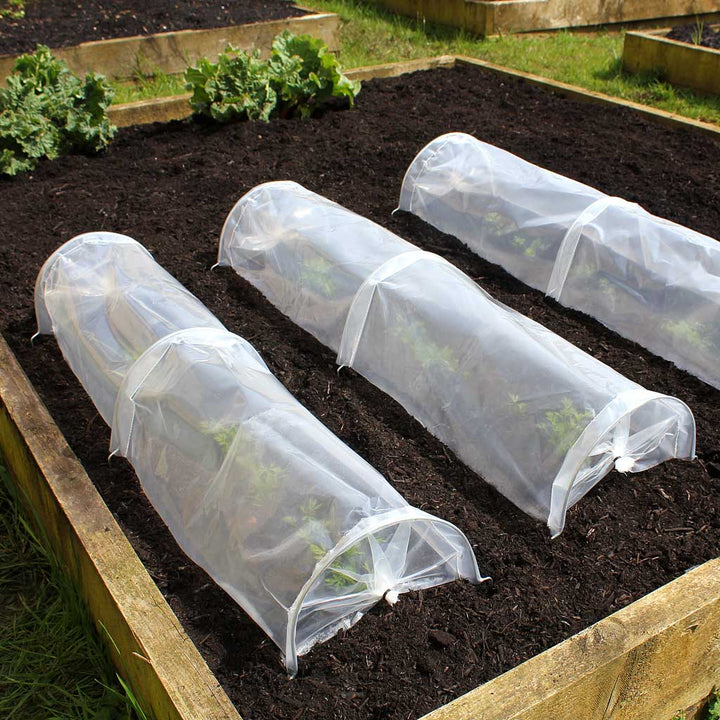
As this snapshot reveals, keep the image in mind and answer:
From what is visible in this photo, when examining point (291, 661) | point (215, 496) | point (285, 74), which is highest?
point (285, 74)

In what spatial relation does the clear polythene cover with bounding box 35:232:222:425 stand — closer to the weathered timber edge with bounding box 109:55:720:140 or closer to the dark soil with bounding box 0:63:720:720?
the dark soil with bounding box 0:63:720:720

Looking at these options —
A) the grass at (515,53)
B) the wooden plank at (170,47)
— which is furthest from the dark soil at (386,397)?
the wooden plank at (170,47)

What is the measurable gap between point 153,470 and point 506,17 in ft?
25.4

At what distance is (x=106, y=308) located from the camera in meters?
3.51

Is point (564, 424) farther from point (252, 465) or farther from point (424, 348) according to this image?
point (252, 465)

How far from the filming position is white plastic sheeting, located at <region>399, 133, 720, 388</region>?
374 centimetres

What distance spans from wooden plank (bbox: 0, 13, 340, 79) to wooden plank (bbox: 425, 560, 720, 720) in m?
7.03

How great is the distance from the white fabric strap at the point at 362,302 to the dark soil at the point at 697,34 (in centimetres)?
540

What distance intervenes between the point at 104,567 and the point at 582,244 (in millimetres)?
2840

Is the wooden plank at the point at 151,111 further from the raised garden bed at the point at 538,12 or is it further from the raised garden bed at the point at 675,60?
the raised garden bed at the point at 675,60

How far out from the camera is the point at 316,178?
5.49 metres

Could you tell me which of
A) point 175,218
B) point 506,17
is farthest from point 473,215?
point 506,17

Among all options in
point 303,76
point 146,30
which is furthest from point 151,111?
point 146,30

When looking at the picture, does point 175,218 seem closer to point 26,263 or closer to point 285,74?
point 26,263
